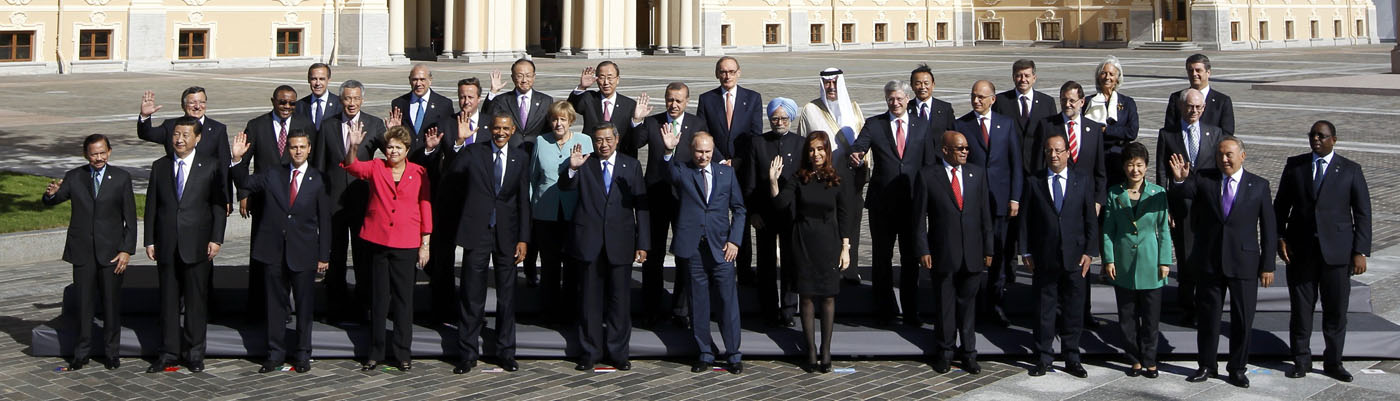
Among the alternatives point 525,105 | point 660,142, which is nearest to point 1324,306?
point 660,142

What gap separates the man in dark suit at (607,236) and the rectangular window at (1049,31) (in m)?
56.7

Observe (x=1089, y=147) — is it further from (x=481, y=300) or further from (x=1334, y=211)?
(x=481, y=300)

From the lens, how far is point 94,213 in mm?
9383

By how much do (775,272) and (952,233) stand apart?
1.30 m

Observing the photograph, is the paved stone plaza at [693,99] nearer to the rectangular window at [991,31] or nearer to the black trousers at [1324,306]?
the black trousers at [1324,306]

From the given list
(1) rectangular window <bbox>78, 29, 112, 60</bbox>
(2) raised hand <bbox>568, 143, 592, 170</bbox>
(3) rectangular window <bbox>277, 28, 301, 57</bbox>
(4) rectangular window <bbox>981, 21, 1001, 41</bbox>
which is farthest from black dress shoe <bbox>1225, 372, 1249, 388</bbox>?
(4) rectangular window <bbox>981, 21, 1001, 41</bbox>

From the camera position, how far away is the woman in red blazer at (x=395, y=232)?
9422 millimetres

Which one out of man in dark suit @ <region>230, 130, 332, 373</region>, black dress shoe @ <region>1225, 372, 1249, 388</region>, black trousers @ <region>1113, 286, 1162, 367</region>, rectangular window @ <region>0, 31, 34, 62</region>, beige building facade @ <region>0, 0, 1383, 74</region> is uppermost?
beige building facade @ <region>0, 0, 1383, 74</region>

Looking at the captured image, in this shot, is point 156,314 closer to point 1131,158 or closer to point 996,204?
point 996,204

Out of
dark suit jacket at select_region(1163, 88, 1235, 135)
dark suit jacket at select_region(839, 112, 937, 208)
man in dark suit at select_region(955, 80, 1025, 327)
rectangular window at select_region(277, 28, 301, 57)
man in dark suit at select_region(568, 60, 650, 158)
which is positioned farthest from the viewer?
rectangular window at select_region(277, 28, 301, 57)

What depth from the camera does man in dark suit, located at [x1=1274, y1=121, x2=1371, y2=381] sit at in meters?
9.14

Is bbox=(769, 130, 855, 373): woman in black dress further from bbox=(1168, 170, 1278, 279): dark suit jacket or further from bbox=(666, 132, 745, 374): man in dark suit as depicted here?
bbox=(1168, 170, 1278, 279): dark suit jacket

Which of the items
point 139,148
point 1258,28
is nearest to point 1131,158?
point 139,148

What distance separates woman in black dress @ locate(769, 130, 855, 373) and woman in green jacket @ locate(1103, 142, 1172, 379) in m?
1.58
